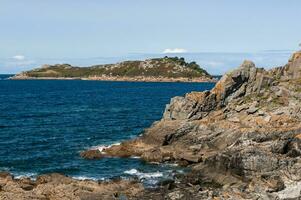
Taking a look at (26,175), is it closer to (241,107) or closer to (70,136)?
(70,136)

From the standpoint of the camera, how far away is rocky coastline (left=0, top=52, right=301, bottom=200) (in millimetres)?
48250

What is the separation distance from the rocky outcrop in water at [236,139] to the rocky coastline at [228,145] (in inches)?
3.5

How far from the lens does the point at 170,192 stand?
49.6 meters

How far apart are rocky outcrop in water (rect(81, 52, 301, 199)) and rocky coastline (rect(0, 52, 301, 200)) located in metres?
0.09

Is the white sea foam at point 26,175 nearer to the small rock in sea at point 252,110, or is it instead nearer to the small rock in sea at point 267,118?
the small rock in sea at point 267,118

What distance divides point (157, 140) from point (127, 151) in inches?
202

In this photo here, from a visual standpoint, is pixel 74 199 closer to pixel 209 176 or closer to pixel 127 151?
pixel 209 176

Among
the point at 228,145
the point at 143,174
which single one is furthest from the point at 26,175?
the point at 228,145

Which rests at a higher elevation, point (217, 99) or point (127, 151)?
point (217, 99)

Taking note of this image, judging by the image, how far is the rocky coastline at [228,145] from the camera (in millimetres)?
48250

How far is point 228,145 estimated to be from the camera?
219ft

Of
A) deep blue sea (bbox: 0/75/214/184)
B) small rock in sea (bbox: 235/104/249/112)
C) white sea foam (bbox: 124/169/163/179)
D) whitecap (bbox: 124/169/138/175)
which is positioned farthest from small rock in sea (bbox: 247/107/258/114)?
whitecap (bbox: 124/169/138/175)

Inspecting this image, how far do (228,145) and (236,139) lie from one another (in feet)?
4.40

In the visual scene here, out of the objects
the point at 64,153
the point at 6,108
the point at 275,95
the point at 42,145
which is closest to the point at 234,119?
the point at 275,95
